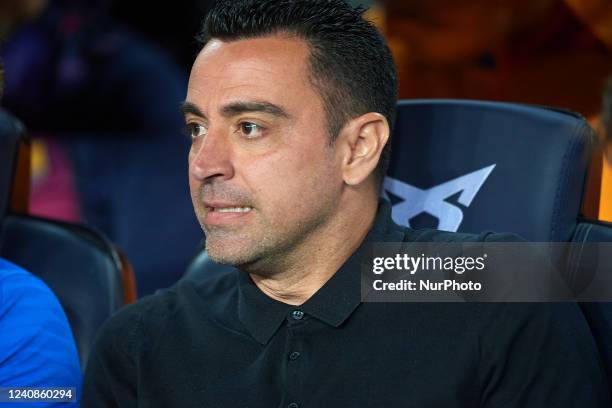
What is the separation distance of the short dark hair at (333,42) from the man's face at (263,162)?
0.03 meters

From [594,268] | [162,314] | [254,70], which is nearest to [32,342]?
[162,314]

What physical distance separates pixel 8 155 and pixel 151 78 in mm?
1184

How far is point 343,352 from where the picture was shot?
1427 millimetres

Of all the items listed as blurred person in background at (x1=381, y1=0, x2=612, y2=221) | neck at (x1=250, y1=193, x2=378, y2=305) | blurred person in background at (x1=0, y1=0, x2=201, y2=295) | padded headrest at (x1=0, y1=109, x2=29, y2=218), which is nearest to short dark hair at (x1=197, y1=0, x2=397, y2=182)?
neck at (x1=250, y1=193, x2=378, y2=305)

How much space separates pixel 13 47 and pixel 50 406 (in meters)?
1.87

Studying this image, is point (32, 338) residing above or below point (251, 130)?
below

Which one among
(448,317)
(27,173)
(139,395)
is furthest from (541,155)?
(27,173)

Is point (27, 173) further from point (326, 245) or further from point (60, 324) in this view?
point (326, 245)

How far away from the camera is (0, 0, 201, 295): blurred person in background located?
3.14m

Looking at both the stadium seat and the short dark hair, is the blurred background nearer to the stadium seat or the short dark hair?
the stadium seat

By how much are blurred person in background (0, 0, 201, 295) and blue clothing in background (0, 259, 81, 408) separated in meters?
1.48

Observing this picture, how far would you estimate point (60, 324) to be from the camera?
1676 mm

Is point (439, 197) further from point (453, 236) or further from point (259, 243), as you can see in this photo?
point (259, 243)

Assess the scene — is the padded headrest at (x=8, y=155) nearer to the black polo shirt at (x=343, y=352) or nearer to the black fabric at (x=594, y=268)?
the black polo shirt at (x=343, y=352)
